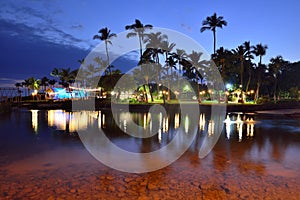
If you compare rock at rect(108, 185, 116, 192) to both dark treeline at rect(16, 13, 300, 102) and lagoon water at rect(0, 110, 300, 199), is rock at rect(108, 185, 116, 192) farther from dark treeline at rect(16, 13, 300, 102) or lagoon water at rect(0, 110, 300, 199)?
dark treeline at rect(16, 13, 300, 102)

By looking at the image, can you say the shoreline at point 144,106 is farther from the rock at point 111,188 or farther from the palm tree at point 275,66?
the rock at point 111,188

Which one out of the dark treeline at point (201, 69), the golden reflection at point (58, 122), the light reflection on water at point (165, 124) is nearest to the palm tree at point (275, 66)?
the dark treeline at point (201, 69)

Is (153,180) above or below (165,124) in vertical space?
below

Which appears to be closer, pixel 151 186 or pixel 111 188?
pixel 111 188

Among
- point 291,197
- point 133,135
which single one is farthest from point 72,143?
point 291,197

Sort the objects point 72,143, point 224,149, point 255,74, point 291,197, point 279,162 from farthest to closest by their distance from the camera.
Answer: point 255,74 → point 72,143 → point 224,149 → point 279,162 → point 291,197

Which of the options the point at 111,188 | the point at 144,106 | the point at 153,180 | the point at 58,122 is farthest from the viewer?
the point at 144,106

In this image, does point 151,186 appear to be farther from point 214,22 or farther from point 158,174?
point 214,22

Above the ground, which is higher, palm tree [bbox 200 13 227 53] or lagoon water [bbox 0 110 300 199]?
palm tree [bbox 200 13 227 53]

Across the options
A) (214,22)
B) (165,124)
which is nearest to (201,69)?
(214,22)

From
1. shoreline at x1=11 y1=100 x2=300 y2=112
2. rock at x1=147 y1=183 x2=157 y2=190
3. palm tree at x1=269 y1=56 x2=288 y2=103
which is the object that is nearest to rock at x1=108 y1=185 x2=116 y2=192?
rock at x1=147 y1=183 x2=157 y2=190

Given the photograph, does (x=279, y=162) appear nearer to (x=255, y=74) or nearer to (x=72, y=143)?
(x=72, y=143)

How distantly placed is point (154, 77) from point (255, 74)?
23.6 meters

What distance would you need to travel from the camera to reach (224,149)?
1105cm
